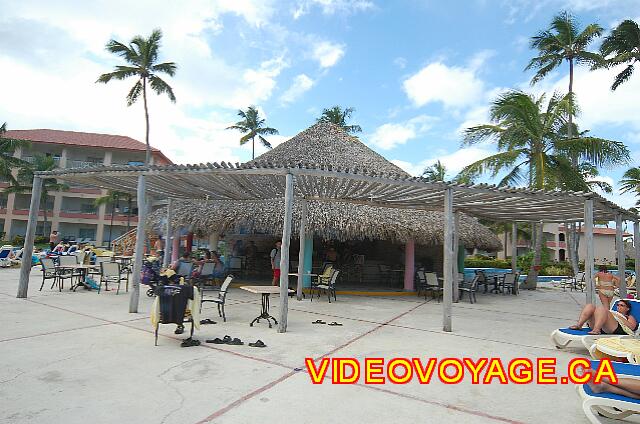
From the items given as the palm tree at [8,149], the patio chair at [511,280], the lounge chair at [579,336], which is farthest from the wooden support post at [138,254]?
the palm tree at [8,149]

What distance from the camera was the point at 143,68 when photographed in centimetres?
2422

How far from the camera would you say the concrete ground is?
3.12 m

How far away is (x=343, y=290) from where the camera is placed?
12.0m

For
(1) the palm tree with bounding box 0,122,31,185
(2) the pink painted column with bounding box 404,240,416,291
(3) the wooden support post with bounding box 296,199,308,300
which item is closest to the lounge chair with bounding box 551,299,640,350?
(3) the wooden support post with bounding box 296,199,308,300

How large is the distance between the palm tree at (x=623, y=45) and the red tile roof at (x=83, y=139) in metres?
34.8

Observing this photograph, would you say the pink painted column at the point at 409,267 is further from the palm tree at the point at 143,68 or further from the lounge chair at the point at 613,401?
the palm tree at the point at 143,68

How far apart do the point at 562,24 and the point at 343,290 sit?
1782 centimetres

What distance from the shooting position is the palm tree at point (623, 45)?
50.0ft

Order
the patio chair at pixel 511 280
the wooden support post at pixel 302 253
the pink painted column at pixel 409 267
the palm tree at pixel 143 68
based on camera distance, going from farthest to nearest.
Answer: the palm tree at pixel 143 68, the patio chair at pixel 511 280, the pink painted column at pixel 409 267, the wooden support post at pixel 302 253

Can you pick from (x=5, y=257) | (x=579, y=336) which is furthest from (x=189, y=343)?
(x=5, y=257)

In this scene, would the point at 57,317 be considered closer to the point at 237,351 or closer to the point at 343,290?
the point at 237,351

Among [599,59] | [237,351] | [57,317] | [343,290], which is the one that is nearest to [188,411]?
[237,351]

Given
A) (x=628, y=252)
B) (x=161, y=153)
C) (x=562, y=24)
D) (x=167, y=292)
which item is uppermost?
(x=562, y=24)

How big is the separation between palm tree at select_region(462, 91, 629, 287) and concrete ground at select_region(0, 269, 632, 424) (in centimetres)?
801
